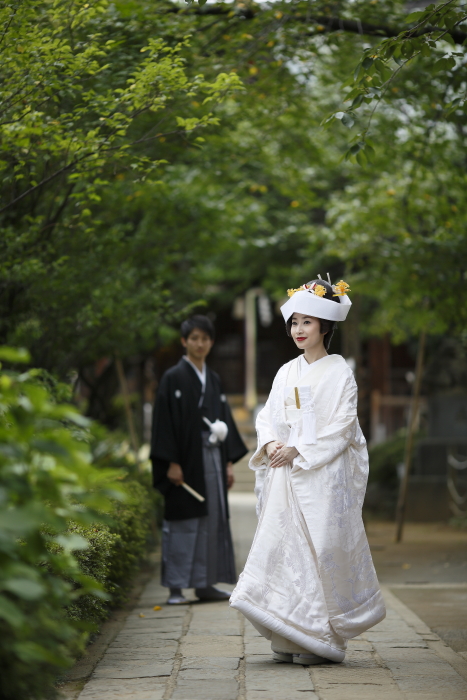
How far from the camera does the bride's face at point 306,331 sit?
4021 mm

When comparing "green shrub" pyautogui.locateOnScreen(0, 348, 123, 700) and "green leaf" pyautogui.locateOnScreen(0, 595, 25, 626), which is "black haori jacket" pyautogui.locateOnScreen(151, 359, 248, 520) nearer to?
"green shrub" pyautogui.locateOnScreen(0, 348, 123, 700)

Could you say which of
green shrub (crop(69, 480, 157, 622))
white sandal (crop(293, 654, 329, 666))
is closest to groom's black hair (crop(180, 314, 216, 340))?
green shrub (crop(69, 480, 157, 622))

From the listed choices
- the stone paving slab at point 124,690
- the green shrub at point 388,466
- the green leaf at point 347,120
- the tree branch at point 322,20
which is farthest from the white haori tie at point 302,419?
the green shrub at point 388,466

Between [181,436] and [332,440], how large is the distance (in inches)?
79.9

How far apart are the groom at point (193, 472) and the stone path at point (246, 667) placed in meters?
0.57

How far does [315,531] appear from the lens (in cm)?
371

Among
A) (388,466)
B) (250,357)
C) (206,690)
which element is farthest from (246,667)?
(250,357)

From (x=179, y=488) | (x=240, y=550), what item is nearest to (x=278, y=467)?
(x=179, y=488)

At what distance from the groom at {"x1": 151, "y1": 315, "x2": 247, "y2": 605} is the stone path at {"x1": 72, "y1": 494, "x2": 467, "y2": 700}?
57cm

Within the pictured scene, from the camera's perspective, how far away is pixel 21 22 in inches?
178

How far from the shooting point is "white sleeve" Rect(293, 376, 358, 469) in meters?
3.79

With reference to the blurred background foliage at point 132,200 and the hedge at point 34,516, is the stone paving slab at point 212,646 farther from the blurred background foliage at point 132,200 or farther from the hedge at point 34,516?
the hedge at point 34,516

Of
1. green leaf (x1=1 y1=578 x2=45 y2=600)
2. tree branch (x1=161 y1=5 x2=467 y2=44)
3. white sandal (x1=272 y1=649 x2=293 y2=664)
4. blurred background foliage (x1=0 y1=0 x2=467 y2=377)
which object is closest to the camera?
green leaf (x1=1 y1=578 x2=45 y2=600)

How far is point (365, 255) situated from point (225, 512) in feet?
19.7
